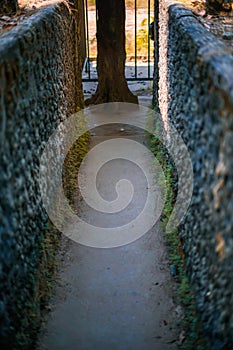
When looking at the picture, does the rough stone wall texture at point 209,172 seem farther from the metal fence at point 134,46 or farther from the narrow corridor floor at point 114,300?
the metal fence at point 134,46

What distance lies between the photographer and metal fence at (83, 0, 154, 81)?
23.9ft

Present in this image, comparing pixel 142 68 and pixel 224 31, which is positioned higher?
pixel 142 68

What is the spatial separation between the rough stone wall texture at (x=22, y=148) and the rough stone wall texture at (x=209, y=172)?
87 cm

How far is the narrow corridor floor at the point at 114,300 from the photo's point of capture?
2.91 metres

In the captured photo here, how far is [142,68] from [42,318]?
587 cm

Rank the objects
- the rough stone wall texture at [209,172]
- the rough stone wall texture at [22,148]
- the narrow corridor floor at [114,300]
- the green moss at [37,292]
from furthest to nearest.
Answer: the narrow corridor floor at [114,300]
the green moss at [37,292]
the rough stone wall texture at [22,148]
the rough stone wall texture at [209,172]

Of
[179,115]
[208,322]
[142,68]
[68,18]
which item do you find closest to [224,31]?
[179,115]

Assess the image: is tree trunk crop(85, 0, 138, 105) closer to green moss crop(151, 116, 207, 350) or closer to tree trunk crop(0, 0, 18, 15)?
green moss crop(151, 116, 207, 350)

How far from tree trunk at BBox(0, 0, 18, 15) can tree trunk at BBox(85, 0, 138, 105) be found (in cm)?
191

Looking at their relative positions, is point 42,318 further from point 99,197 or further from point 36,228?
point 99,197

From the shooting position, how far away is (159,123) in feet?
18.1

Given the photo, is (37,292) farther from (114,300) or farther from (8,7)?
(8,7)

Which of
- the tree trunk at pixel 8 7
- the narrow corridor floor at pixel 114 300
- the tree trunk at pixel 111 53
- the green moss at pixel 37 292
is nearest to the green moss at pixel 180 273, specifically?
the narrow corridor floor at pixel 114 300

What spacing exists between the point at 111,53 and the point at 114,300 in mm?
3822
